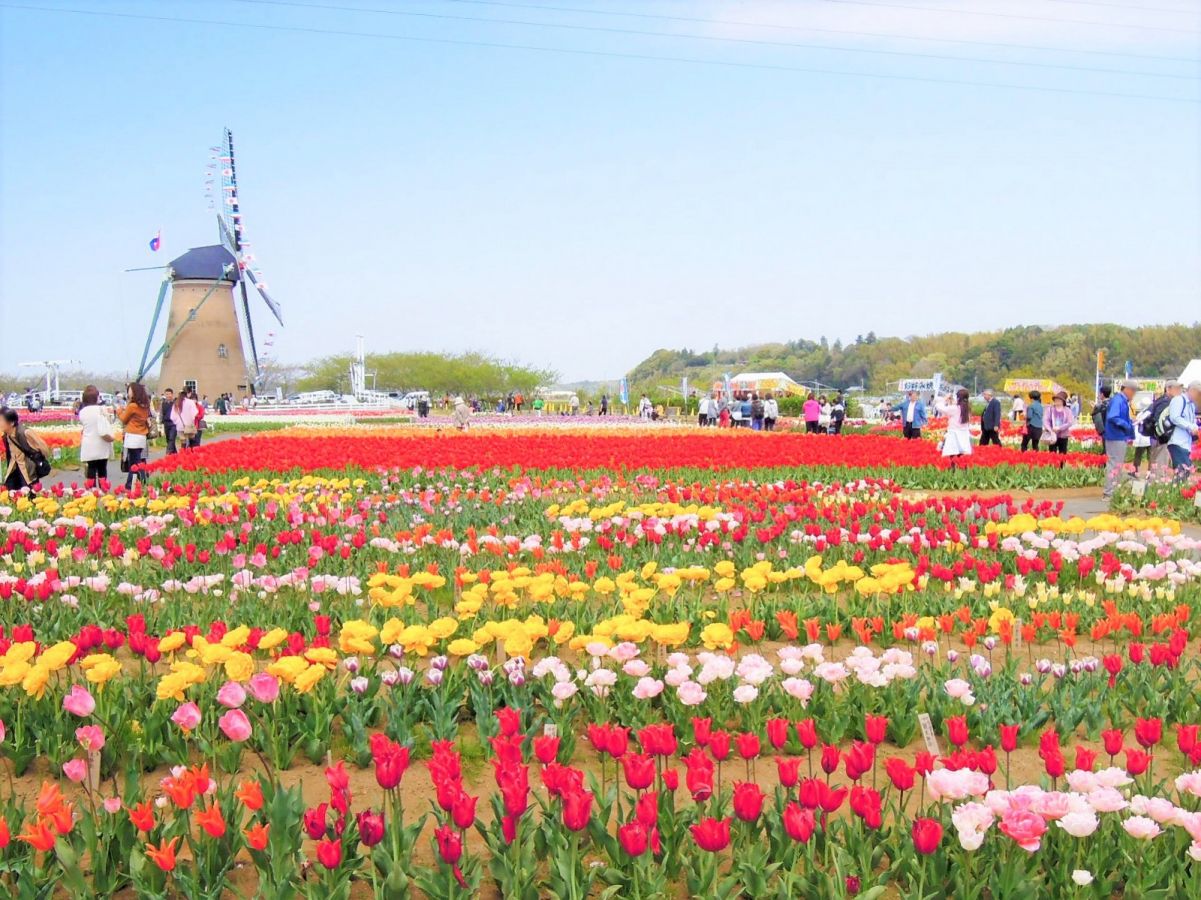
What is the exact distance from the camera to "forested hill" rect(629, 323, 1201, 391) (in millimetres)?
94875

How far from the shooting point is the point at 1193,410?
42.6ft

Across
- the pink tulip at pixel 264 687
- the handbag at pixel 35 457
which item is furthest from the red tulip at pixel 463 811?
the handbag at pixel 35 457

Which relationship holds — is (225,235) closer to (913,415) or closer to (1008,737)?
(913,415)

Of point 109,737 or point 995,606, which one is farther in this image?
point 995,606

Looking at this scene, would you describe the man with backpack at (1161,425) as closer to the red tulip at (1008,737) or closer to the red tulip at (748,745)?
the red tulip at (1008,737)

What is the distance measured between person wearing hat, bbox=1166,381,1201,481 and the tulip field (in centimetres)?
583

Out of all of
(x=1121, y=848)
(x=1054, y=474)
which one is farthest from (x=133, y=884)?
(x=1054, y=474)

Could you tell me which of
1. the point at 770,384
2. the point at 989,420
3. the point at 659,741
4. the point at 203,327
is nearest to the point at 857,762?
the point at 659,741

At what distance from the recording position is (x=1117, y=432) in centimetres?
1325

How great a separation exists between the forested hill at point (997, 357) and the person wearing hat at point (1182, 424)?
54.2m

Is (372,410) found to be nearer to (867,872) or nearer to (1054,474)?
(1054,474)

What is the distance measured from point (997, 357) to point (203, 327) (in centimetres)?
7194

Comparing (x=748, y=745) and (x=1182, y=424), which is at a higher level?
(x=1182, y=424)

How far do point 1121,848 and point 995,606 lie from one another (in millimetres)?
2665
